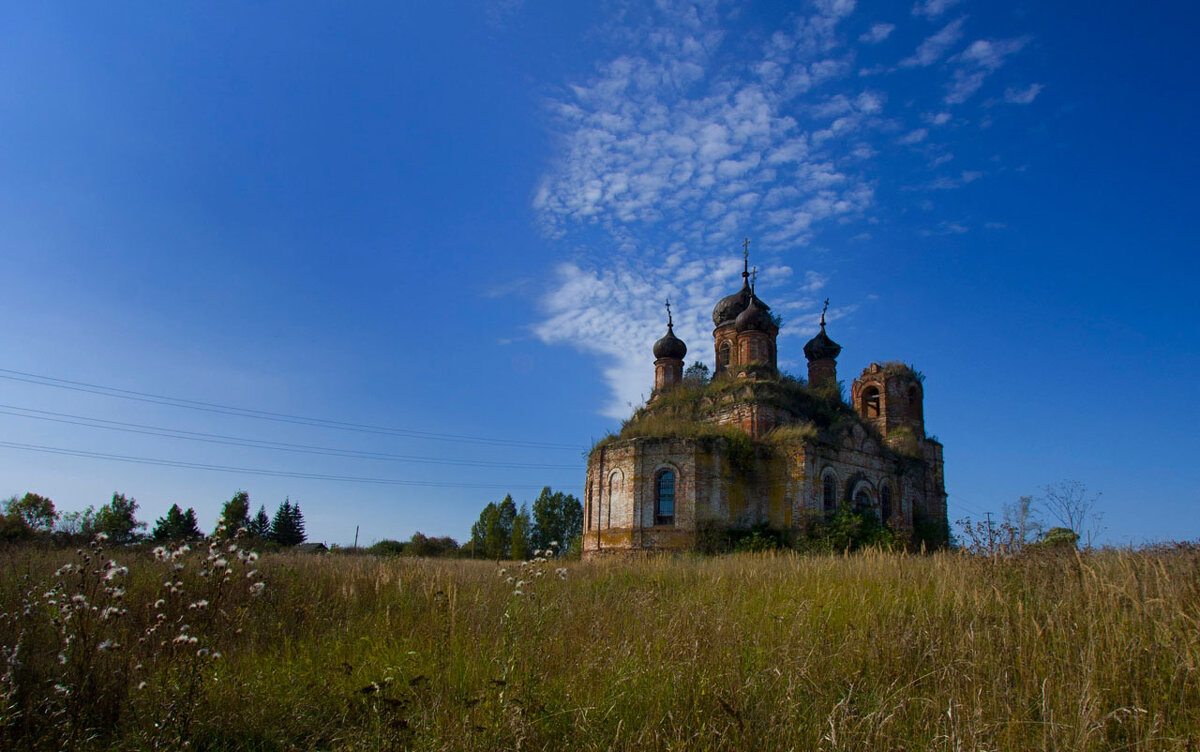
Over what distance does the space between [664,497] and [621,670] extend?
21183mm

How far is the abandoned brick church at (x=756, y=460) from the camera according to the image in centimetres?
2409

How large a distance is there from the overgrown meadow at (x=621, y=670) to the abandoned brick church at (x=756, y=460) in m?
17.3

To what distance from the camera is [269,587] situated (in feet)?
22.9

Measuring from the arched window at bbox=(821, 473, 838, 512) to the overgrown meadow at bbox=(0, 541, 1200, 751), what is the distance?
1870 centimetres

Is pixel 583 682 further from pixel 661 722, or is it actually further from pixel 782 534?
pixel 782 534

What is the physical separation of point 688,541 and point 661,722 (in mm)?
20814

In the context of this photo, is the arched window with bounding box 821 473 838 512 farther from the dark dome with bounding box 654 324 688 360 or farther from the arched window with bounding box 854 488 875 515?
the dark dome with bounding box 654 324 688 360

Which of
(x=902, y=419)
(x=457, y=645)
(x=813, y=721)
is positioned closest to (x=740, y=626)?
(x=813, y=721)

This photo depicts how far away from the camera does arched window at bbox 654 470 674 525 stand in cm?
2455

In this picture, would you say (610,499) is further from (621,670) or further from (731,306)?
(621,670)

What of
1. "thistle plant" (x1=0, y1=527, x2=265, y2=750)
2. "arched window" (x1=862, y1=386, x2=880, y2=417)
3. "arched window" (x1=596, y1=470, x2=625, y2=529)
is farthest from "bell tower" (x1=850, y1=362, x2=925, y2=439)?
"thistle plant" (x1=0, y1=527, x2=265, y2=750)

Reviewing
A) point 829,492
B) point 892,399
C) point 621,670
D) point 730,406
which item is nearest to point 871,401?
point 892,399

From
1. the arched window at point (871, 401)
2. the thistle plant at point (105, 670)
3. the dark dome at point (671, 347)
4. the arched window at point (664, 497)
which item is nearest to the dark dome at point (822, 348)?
the arched window at point (871, 401)

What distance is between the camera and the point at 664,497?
81.5 feet
